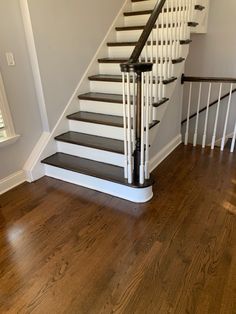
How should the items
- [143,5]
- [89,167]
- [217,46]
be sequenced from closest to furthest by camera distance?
1. [89,167]
2. [143,5]
3. [217,46]

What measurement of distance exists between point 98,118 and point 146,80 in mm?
962

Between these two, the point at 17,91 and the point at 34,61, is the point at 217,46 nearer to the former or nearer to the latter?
the point at 34,61

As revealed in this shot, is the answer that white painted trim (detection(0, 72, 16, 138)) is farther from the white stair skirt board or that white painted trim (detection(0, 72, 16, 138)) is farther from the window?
the white stair skirt board

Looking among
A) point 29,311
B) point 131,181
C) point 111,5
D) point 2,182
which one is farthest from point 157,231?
point 111,5

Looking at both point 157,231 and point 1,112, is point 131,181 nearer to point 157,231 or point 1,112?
point 157,231

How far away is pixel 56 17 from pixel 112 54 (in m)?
0.99

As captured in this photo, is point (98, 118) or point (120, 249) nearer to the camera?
point (120, 249)

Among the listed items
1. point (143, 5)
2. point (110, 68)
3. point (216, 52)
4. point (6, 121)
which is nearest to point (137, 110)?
point (6, 121)

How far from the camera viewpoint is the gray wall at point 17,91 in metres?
2.14

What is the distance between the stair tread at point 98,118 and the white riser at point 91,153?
312 mm

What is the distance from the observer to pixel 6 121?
2332mm

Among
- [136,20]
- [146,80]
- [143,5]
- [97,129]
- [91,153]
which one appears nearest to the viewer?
[146,80]

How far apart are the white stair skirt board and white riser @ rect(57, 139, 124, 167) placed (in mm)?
259

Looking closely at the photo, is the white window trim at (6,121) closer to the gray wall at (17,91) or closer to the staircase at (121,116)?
the gray wall at (17,91)
